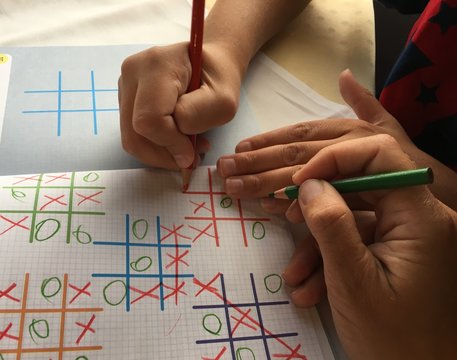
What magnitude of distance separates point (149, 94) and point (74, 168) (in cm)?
11

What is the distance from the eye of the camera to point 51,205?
484 millimetres

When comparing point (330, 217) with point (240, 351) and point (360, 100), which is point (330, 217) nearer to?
point (240, 351)

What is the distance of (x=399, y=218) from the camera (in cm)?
45

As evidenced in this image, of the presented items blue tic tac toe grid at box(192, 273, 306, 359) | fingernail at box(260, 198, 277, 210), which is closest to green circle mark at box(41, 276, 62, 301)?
blue tic tac toe grid at box(192, 273, 306, 359)

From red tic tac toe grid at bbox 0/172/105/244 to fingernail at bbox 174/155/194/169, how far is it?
0.08 m

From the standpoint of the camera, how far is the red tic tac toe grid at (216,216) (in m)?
0.51

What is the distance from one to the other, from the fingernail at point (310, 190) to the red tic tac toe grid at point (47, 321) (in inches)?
7.9

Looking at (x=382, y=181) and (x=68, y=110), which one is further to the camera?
(x=68, y=110)

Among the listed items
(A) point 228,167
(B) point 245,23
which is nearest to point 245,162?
(A) point 228,167

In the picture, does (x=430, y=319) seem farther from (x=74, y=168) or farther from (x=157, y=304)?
(x=74, y=168)

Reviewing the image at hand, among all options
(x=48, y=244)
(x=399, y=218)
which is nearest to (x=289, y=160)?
(x=399, y=218)

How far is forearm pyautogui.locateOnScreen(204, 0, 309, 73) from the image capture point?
2.16 ft

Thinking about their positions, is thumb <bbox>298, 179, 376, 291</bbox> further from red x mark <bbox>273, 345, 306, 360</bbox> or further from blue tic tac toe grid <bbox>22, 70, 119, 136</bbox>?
blue tic tac toe grid <bbox>22, 70, 119, 136</bbox>

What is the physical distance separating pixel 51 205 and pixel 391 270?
32cm
